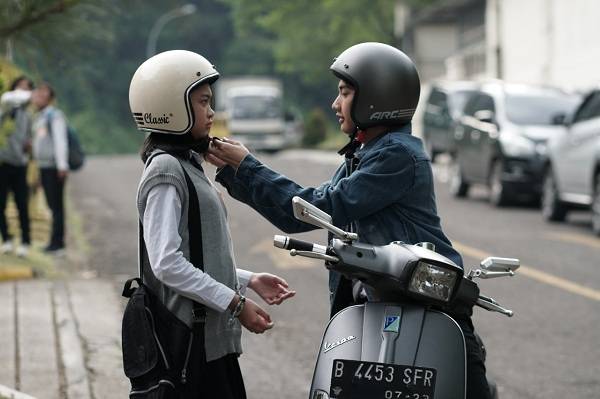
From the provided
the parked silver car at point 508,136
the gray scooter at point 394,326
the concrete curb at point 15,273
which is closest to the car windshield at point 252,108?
the parked silver car at point 508,136

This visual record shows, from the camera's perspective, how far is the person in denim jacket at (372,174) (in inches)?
171

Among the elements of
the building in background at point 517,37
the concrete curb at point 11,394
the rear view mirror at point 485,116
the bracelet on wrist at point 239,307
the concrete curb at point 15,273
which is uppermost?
the bracelet on wrist at point 239,307

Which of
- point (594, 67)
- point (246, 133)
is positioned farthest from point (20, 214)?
point (246, 133)

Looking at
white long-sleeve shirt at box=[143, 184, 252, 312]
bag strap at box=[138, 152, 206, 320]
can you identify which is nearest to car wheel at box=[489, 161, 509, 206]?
bag strap at box=[138, 152, 206, 320]

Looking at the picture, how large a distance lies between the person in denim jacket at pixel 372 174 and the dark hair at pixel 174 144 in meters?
0.05

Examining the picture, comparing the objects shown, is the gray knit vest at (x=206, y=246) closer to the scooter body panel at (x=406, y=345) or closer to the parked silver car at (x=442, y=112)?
the scooter body panel at (x=406, y=345)

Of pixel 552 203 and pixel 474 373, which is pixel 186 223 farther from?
pixel 552 203

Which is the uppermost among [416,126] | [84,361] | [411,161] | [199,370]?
[411,161]

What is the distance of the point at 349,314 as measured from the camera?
4.21 metres

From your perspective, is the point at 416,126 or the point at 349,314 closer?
the point at 349,314

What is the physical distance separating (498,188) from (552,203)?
258 centimetres

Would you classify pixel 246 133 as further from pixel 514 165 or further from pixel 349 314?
pixel 349 314

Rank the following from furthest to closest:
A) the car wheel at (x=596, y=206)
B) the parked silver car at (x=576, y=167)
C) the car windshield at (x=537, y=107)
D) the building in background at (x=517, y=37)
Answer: the building in background at (x=517, y=37), the car windshield at (x=537, y=107), the parked silver car at (x=576, y=167), the car wheel at (x=596, y=206)

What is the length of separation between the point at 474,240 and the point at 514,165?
4503mm
